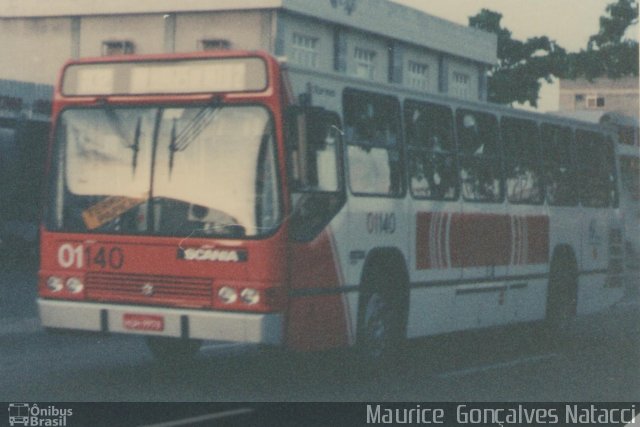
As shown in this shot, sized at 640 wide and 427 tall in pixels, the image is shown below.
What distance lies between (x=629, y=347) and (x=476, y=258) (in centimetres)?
276

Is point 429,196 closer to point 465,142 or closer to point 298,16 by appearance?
point 465,142

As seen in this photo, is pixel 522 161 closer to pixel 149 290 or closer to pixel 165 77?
pixel 165 77

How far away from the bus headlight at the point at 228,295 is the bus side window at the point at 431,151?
284 centimetres

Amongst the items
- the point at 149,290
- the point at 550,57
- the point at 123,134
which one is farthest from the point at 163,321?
the point at 550,57

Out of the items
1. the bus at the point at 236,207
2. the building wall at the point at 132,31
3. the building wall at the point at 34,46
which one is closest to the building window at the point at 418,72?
the bus at the point at 236,207

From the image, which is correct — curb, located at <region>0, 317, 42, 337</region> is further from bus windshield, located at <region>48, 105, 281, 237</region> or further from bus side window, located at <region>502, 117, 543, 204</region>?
bus side window, located at <region>502, 117, 543, 204</region>

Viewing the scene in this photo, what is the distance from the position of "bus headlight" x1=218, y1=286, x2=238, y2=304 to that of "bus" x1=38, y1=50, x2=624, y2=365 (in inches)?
0.4

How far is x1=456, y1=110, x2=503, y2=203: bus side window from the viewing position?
14.4 metres

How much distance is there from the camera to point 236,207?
433 inches

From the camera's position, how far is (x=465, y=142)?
47.5 ft

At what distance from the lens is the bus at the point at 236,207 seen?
1100 centimetres

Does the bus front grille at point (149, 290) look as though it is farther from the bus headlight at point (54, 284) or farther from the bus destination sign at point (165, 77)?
the bus destination sign at point (165, 77)

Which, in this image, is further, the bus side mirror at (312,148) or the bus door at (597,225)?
the bus door at (597,225)
